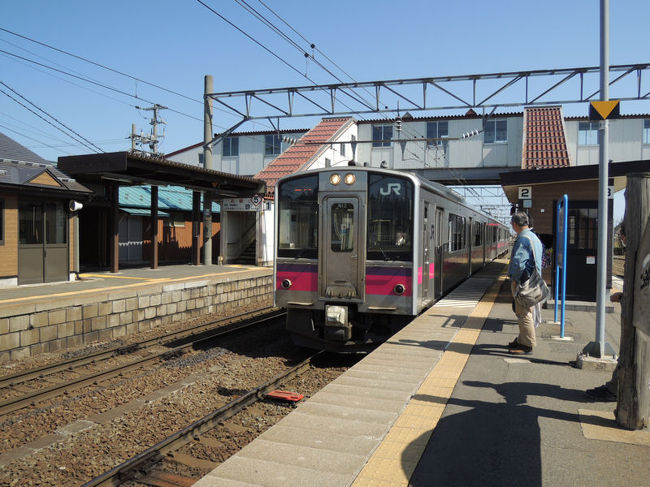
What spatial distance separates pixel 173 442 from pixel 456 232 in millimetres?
8587

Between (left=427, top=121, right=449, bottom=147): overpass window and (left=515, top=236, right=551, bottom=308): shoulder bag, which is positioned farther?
(left=427, top=121, right=449, bottom=147): overpass window

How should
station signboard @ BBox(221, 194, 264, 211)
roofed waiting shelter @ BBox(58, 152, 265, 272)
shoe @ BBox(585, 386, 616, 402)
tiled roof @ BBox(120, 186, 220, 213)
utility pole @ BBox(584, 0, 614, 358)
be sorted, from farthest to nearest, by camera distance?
station signboard @ BBox(221, 194, 264, 211)
tiled roof @ BBox(120, 186, 220, 213)
roofed waiting shelter @ BBox(58, 152, 265, 272)
utility pole @ BBox(584, 0, 614, 358)
shoe @ BBox(585, 386, 616, 402)

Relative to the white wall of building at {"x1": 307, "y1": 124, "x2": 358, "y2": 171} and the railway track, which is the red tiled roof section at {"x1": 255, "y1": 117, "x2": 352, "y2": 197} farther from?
the railway track

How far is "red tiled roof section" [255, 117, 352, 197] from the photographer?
27.8m

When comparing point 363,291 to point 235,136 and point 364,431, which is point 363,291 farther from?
point 235,136

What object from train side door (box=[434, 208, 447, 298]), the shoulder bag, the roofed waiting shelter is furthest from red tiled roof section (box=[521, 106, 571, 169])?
the shoulder bag

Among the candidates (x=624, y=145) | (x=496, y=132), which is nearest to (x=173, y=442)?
(x=496, y=132)

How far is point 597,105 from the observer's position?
5.71 meters

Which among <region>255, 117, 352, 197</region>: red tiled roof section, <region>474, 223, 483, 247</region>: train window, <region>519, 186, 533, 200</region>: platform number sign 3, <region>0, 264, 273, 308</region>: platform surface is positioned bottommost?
<region>0, 264, 273, 308</region>: platform surface

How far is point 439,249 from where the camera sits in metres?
9.70

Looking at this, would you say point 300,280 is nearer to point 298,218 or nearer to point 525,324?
point 298,218

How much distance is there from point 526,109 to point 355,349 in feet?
79.3

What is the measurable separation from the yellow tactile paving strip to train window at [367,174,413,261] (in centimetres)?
184

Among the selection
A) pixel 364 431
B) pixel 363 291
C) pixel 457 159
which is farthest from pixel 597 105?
pixel 457 159
